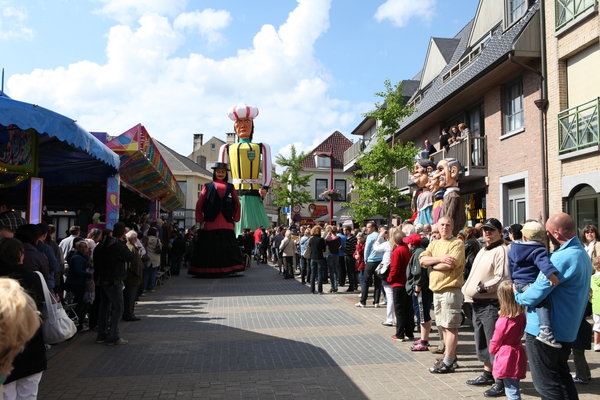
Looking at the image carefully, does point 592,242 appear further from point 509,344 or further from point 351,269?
point 351,269

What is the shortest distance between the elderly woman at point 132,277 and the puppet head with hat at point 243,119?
10.9 m

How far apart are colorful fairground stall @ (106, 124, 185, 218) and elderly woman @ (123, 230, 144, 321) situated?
3627mm

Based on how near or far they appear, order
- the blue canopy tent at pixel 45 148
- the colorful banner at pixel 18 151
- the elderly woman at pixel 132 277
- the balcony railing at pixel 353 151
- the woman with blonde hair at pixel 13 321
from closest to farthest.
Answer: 1. the woman with blonde hair at pixel 13 321
2. the blue canopy tent at pixel 45 148
3. the colorful banner at pixel 18 151
4. the elderly woman at pixel 132 277
5. the balcony railing at pixel 353 151

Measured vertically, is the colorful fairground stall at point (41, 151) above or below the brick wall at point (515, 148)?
below

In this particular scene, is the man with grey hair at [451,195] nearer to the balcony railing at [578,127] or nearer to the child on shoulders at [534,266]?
the child on shoulders at [534,266]

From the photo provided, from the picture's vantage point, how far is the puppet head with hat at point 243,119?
2059 centimetres

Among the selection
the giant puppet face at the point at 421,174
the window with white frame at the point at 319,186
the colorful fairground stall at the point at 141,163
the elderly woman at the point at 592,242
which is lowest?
the elderly woman at the point at 592,242

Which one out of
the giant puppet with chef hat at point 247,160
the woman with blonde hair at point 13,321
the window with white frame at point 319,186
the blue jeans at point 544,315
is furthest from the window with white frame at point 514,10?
the window with white frame at point 319,186

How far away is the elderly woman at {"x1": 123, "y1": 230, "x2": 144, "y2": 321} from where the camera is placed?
9.43m

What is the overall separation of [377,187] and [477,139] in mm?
4387

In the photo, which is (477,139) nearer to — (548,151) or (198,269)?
(548,151)

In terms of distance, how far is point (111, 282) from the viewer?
8.10 metres

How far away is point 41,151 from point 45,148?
0.29 meters

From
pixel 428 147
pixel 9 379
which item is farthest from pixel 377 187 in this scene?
pixel 9 379
